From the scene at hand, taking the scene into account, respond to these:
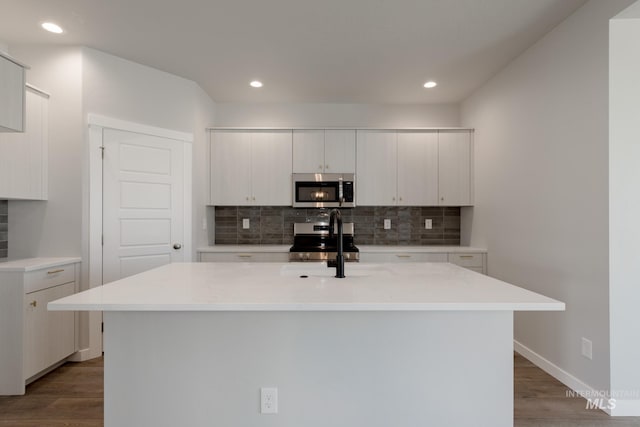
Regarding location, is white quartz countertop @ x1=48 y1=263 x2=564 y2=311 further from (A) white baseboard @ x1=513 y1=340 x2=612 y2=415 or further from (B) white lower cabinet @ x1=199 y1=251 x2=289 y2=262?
(B) white lower cabinet @ x1=199 y1=251 x2=289 y2=262

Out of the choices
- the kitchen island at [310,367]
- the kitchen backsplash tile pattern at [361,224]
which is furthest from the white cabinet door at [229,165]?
the kitchen island at [310,367]

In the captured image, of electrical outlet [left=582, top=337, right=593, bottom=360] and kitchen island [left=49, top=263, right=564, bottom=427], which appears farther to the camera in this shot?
electrical outlet [left=582, top=337, right=593, bottom=360]

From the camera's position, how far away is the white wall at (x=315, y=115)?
14.8ft

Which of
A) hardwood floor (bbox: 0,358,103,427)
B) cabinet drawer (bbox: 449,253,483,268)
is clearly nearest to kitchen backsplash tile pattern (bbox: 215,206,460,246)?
cabinet drawer (bbox: 449,253,483,268)

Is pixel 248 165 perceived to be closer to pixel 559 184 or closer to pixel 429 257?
pixel 429 257

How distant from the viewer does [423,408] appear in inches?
65.0

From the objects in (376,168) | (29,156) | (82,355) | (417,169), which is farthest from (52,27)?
(417,169)

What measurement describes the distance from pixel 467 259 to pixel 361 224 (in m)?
1.36

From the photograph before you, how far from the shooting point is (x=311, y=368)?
5.41 feet

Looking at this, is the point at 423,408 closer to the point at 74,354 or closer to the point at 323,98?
the point at 74,354

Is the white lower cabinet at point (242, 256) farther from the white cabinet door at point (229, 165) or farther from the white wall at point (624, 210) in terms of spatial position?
the white wall at point (624, 210)

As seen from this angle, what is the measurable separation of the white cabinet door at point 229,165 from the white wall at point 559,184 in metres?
2.82

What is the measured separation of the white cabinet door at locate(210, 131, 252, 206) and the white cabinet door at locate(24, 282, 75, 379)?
181cm

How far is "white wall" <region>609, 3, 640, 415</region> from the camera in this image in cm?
214
